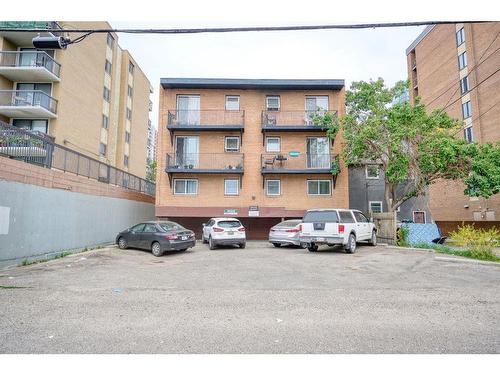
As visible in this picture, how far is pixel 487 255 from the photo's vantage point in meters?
11.3

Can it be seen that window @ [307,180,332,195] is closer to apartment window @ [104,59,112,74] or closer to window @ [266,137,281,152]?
window @ [266,137,281,152]

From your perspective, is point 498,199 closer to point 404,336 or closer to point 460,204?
point 460,204

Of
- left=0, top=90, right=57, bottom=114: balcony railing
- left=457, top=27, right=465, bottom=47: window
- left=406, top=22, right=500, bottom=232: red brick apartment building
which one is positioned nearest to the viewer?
left=0, top=90, right=57, bottom=114: balcony railing

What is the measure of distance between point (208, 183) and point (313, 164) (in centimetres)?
757

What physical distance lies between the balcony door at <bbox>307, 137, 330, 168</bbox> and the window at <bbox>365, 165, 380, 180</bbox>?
4.50m

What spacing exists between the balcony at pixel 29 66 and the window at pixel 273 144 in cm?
1680

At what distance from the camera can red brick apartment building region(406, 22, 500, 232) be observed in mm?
25734

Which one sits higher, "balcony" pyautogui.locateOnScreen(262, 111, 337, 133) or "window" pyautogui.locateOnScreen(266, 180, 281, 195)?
"balcony" pyautogui.locateOnScreen(262, 111, 337, 133)

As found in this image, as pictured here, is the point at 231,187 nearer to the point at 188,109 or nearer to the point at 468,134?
the point at 188,109

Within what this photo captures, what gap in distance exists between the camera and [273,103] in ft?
73.3

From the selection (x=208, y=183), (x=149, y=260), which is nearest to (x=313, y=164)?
(x=208, y=183)

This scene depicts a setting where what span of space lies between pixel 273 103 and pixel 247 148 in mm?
3985

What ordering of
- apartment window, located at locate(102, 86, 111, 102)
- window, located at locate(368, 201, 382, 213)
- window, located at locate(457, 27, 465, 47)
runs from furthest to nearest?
1. window, located at locate(457, 27, 465, 47)
2. apartment window, located at locate(102, 86, 111, 102)
3. window, located at locate(368, 201, 382, 213)

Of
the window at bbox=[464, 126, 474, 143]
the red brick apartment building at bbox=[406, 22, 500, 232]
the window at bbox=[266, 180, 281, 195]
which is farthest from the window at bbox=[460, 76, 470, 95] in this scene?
the window at bbox=[266, 180, 281, 195]
